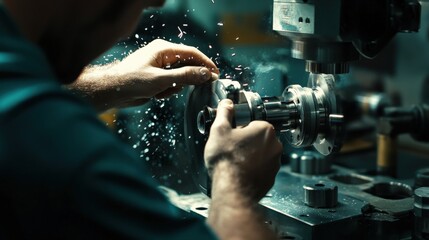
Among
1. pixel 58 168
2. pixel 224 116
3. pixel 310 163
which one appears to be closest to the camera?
pixel 58 168

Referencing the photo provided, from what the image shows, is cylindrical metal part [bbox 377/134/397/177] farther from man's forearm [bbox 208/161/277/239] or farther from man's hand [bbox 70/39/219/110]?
man's forearm [bbox 208/161/277/239]

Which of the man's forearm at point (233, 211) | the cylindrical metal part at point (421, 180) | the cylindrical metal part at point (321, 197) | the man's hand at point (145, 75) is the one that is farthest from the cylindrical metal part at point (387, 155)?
the man's forearm at point (233, 211)

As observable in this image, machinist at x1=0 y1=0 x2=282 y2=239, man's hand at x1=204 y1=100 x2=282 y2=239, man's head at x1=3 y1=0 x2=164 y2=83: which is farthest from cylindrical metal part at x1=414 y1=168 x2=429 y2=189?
man's head at x1=3 y1=0 x2=164 y2=83

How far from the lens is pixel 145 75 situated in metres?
1.29

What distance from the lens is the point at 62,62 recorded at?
836mm

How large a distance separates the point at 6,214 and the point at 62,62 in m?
0.21

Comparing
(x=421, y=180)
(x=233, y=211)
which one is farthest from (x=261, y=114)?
(x=421, y=180)

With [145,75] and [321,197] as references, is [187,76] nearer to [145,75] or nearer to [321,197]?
[145,75]

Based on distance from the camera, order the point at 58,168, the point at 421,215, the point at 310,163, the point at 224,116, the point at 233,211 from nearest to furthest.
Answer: the point at 58,168 < the point at 233,211 < the point at 224,116 < the point at 421,215 < the point at 310,163

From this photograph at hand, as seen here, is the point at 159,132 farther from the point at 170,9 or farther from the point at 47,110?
the point at 47,110

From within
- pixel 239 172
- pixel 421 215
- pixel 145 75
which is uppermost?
pixel 145 75

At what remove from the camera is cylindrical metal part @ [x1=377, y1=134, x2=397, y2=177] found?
160 cm

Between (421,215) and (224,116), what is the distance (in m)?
0.40

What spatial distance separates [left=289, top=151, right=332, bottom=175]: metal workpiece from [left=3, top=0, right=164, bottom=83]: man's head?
69 cm
